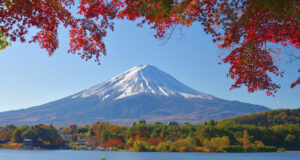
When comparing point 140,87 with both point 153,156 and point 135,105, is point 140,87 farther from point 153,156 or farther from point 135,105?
point 153,156

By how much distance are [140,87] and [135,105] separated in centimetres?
937

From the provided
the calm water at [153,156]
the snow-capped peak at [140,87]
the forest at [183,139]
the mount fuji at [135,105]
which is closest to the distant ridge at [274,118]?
the forest at [183,139]

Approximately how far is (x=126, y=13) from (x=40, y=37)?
1627mm

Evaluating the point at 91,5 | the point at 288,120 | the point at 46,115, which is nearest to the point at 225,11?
the point at 91,5

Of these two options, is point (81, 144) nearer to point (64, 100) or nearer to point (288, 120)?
point (288, 120)

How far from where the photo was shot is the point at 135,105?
159500 millimetres

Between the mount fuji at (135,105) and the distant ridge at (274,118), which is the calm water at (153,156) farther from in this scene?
the mount fuji at (135,105)

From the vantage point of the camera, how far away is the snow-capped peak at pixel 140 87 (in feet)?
527

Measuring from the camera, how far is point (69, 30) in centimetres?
641

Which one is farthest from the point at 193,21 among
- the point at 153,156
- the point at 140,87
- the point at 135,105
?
the point at 140,87

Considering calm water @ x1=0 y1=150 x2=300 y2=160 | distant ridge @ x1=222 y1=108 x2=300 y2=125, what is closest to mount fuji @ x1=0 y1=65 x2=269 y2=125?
distant ridge @ x1=222 y1=108 x2=300 y2=125

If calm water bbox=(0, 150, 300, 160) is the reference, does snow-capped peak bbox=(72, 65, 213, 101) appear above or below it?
above

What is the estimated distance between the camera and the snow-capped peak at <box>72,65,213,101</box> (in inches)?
6324

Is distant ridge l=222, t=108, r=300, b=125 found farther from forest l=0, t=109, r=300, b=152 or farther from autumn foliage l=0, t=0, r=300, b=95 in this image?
autumn foliage l=0, t=0, r=300, b=95
